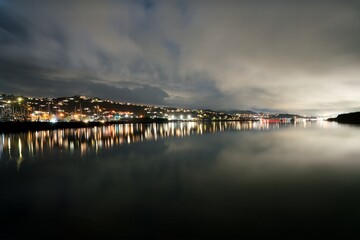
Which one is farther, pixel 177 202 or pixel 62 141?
pixel 62 141

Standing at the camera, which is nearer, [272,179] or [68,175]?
[272,179]

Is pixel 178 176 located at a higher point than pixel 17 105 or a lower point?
lower

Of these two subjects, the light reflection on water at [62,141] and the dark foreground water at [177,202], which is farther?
the light reflection on water at [62,141]

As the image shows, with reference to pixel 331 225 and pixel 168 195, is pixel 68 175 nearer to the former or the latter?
pixel 168 195

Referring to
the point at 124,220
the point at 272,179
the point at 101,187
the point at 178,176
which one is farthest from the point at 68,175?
the point at 272,179

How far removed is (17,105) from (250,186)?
514ft

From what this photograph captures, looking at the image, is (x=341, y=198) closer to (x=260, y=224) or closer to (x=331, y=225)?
(x=331, y=225)

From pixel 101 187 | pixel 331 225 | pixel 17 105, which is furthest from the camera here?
pixel 17 105

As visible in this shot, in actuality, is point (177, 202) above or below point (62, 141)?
below

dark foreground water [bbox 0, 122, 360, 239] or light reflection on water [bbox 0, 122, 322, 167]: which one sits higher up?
light reflection on water [bbox 0, 122, 322, 167]

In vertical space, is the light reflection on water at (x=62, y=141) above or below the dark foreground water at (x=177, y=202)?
above

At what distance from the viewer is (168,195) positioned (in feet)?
30.5

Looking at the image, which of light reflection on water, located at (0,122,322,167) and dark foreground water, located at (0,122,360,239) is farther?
light reflection on water, located at (0,122,322,167)

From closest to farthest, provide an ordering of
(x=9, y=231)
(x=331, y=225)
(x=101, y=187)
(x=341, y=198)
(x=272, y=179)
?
(x=9, y=231) < (x=331, y=225) < (x=341, y=198) < (x=101, y=187) < (x=272, y=179)
